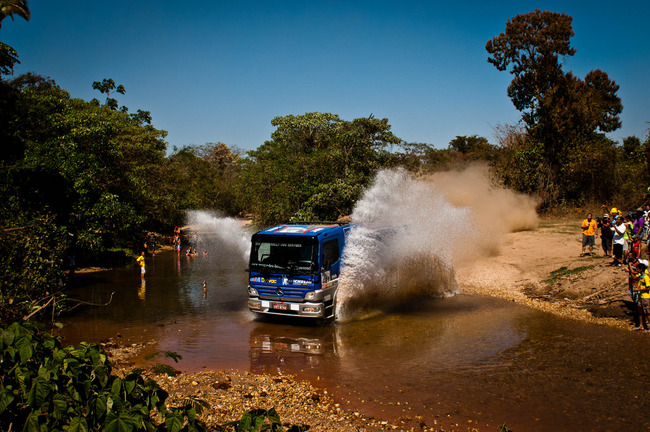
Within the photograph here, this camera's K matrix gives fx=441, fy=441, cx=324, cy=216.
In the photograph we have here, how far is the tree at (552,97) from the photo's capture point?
34875 millimetres

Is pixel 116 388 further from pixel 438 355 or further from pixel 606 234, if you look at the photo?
pixel 606 234

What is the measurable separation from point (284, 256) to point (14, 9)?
17234 mm

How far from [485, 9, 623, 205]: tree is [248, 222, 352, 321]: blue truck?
28777 millimetres

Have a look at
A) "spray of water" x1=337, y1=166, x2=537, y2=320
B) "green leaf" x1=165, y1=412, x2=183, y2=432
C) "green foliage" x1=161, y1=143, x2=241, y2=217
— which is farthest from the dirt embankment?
"green foliage" x1=161, y1=143, x2=241, y2=217

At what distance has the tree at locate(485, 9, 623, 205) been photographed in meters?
34.9

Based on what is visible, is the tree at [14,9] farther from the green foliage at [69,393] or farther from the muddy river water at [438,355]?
the green foliage at [69,393]

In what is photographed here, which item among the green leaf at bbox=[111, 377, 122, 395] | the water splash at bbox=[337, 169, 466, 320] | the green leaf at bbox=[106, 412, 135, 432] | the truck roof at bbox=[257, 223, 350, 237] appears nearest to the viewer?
the green leaf at bbox=[106, 412, 135, 432]

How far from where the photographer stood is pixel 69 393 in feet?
12.3

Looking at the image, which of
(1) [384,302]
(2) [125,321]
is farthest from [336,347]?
(2) [125,321]

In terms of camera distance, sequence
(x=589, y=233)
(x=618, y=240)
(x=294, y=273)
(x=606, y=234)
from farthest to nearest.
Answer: (x=589, y=233), (x=606, y=234), (x=618, y=240), (x=294, y=273)

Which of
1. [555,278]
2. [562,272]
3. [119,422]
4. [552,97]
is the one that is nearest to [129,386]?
[119,422]

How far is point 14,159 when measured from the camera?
20625 millimetres

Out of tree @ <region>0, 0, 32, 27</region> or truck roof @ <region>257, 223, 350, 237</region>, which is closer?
truck roof @ <region>257, 223, 350, 237</region>

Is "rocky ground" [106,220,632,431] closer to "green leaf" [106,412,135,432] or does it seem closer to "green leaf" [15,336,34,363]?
"green leaf" [106,412,135,432]
